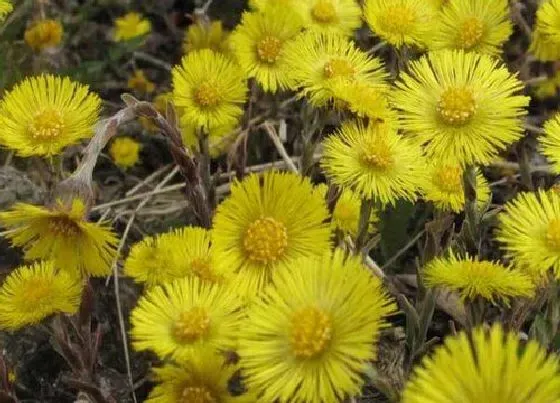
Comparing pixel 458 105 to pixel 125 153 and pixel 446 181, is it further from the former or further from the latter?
pixel 125 153

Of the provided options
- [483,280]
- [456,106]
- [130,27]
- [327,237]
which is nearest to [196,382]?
[327,237]

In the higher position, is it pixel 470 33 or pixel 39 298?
pixel 470 33

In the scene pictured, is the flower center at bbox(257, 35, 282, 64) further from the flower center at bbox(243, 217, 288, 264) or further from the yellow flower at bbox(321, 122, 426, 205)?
the flower center at bbox(243, 217, 288, 264)

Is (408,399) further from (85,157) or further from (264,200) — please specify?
(85,157)

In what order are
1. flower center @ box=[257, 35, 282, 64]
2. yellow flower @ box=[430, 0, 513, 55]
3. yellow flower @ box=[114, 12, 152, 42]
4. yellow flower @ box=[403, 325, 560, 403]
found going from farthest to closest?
yellow flower @ box=[114, 12, 152, 42] < flower center @ box=[257, 35, 282, 64] < yellow flower @ box=[430, 0, 513, 55] < yellow flower @ box=[403, 325, 560, 403]

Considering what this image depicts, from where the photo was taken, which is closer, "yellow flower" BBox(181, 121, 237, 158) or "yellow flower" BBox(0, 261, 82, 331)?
"yellow flower" BBox(0, 261, 82, 331)

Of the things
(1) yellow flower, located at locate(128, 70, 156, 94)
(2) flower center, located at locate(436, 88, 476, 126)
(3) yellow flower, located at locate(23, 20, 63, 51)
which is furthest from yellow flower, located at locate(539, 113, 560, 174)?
(3) yellow flower, located at locate(23, 20, 63, 51)

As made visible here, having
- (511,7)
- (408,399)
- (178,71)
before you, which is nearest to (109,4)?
(178,71)
